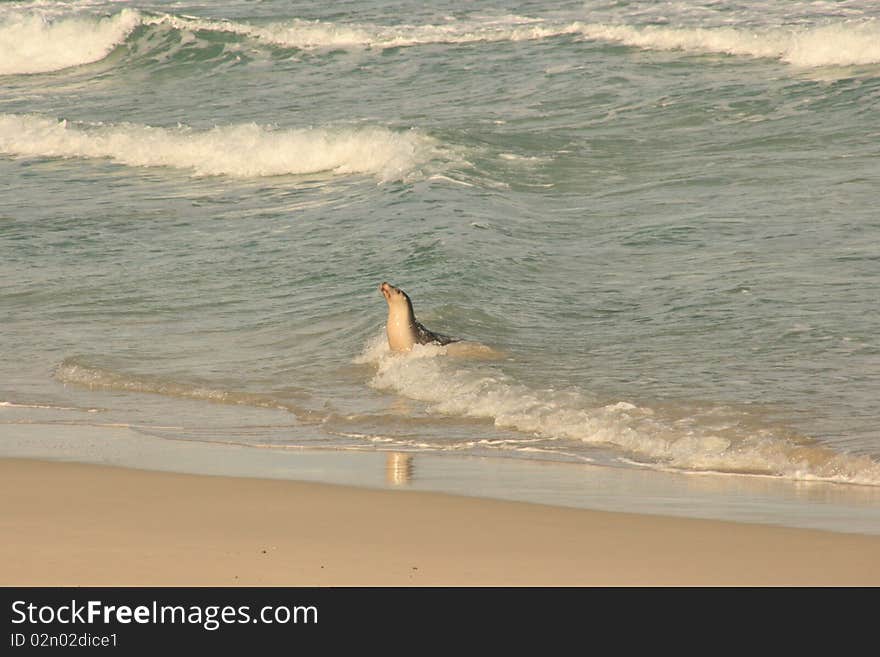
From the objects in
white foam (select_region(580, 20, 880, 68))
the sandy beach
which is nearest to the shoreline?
the sandy beach

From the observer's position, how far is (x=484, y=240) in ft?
38.8

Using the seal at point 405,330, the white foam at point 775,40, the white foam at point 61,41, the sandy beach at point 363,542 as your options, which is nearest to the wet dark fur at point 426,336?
the seal at point 405,330

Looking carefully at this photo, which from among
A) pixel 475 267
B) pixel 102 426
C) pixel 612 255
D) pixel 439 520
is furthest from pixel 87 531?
pixel 612 255

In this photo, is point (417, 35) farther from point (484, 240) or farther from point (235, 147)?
point (484, 240)

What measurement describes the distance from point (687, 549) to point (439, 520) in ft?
3.09

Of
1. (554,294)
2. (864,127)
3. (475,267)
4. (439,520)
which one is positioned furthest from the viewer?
(864,127)

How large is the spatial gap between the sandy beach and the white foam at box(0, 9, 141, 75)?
2358 centimetres

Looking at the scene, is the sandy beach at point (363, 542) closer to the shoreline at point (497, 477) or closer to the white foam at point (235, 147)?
the shoreline at point (497, 477)

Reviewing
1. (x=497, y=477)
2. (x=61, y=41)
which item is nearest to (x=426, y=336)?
(x=497, y=477)

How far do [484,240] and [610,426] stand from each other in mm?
4937

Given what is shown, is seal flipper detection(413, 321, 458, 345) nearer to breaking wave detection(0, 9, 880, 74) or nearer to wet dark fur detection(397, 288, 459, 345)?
wet dark fur detection(397, 288, 459, 345)

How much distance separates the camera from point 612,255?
11359 mm

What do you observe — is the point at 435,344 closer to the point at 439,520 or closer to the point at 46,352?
the point at 46,352

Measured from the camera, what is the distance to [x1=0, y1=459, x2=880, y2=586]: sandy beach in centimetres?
442
